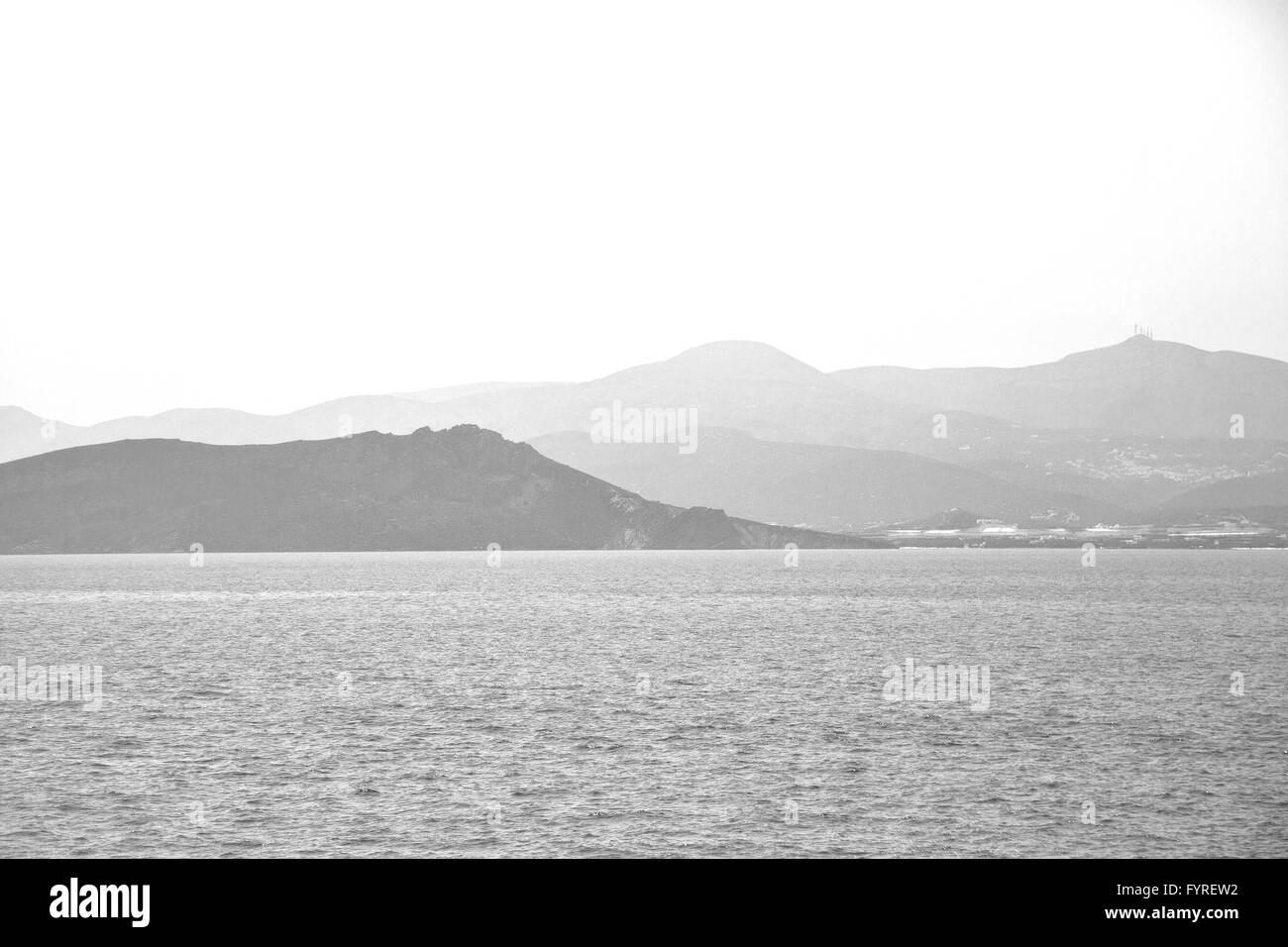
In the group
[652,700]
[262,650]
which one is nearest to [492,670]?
[652,700]

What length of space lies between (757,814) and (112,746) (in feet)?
107

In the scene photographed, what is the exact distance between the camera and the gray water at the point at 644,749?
41844 millimetres

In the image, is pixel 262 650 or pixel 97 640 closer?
pixel 262 650

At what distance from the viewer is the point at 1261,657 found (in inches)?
3971

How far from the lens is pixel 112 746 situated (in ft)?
191

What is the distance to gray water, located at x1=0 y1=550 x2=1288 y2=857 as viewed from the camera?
41.8 meters

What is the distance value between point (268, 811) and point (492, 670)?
46.8 m

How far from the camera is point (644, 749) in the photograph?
57.5 meters
